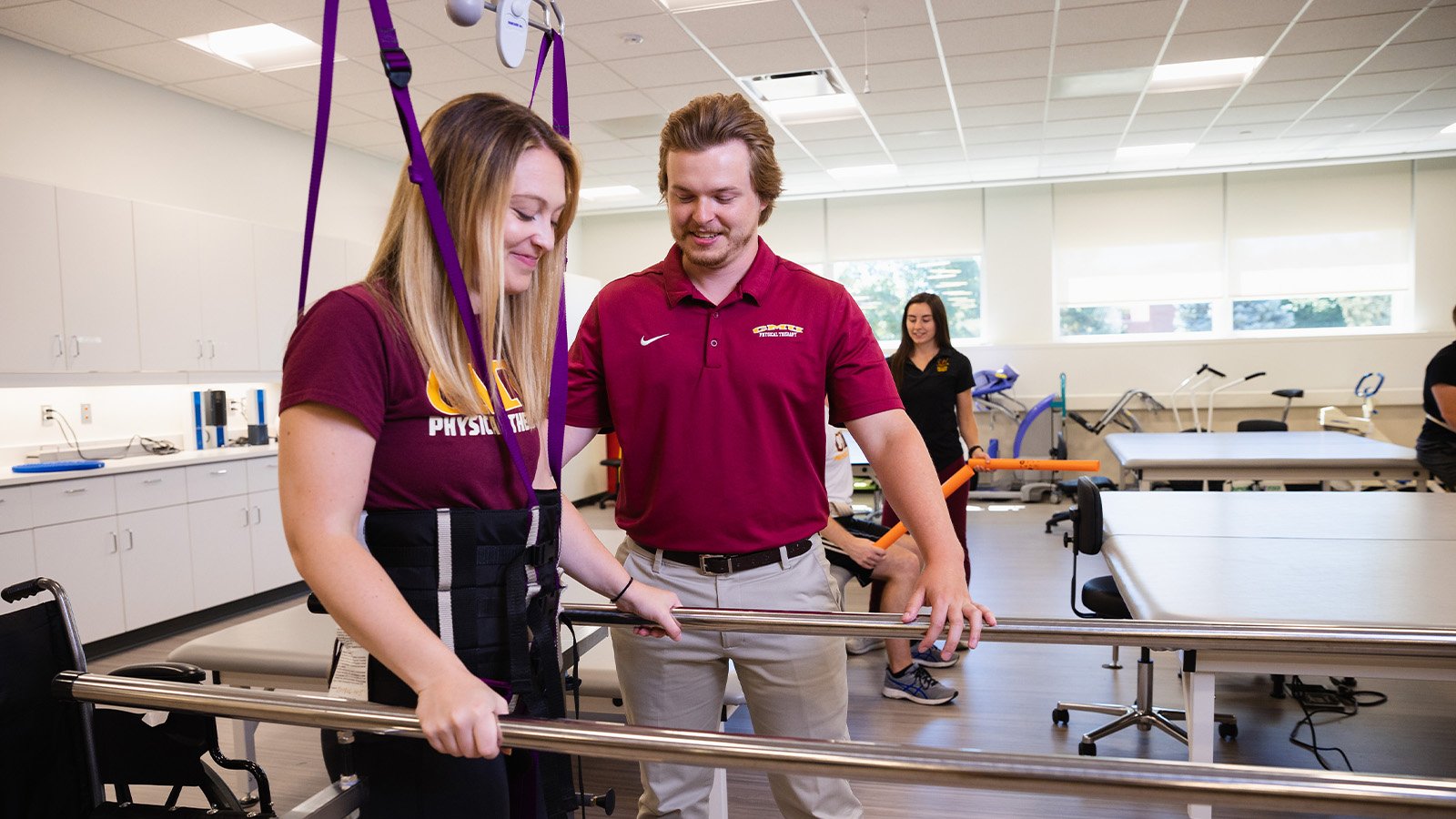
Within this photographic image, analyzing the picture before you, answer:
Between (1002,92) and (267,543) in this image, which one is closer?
(267,543)

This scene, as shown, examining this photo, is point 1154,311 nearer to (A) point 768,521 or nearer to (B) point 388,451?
(A) point 768,521

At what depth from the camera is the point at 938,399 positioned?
4332 millimetres

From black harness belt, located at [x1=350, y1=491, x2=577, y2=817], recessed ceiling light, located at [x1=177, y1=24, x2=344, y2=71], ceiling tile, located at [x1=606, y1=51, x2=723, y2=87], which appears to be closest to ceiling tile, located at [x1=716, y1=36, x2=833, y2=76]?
ceiling tile, located at [x1=606, y1=51, x2=723, y2=87]

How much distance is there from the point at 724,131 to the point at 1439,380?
4344 millimetres

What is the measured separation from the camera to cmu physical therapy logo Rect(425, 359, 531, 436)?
3.46 feet

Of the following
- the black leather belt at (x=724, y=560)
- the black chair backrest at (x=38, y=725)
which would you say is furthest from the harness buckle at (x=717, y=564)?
the black chair backrest at (x=38, y=725)

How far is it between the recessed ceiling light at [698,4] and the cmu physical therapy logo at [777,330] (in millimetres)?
3608

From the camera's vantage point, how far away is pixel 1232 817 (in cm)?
259

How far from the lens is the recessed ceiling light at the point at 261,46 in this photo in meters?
4.97

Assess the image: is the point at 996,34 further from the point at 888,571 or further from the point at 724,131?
the point at 724,131

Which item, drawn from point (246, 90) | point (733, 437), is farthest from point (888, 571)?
point (246, 90)

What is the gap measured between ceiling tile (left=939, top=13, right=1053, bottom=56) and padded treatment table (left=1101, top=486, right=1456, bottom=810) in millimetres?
2755

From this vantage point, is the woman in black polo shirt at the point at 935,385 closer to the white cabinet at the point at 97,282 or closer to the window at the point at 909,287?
the white cabinet at the point at 97,282

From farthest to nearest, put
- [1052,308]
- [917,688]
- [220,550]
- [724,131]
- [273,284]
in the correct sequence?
[1052,308]
[273,284]
[220,550]
[917,688]
[724,131]
